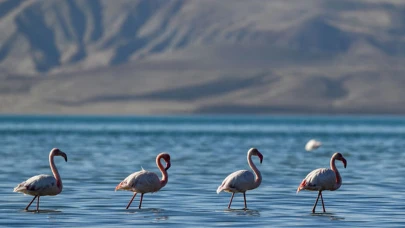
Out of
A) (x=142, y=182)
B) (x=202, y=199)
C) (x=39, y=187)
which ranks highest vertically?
(x=202, y=199)

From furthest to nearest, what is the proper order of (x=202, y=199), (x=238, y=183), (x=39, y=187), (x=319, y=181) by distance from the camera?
(x=202, y=199)
(x=238, y=183)
(x=319, y=181)
(x=39, y=187)

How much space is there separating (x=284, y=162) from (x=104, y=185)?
45.5 feet

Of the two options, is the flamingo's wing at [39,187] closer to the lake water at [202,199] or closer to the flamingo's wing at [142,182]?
the lake water at [202,199]

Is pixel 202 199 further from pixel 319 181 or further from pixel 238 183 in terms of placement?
pixel 319 181

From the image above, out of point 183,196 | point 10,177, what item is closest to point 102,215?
point 183,196

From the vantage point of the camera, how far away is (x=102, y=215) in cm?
2056

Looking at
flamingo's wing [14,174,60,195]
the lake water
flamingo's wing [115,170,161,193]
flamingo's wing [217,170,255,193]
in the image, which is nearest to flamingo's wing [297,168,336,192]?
the lake water

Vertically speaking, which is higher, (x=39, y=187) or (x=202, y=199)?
(x=202, y=199)

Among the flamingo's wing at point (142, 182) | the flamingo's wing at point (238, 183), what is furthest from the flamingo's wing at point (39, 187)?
the flamingo's wing at point (238, 183)

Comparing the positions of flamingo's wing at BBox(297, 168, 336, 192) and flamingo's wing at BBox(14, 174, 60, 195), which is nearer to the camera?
flamingo's wing at BBox(14, 174, 60, 195)

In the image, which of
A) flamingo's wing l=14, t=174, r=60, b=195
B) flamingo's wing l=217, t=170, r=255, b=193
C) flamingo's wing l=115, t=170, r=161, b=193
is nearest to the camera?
flamingo's wing l=14, t=174, r=60, b=195

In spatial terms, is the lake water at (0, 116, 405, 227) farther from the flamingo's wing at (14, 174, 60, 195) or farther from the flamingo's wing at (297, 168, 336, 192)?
the flamingo's wing at (297, 168, 336, 192)

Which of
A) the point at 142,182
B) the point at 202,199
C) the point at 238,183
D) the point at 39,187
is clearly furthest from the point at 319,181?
the point at 39,187

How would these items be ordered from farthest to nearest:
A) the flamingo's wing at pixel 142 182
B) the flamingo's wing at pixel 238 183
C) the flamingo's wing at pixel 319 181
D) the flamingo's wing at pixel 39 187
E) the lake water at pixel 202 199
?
the flamingo's wing at pixel 238 183 < the flamingo's wing at pixel 142 182 < the flamingo's wing at pixel 319 181 < the flamingo's wing at pixel 39 187 < the lake water at pixel 202 199
